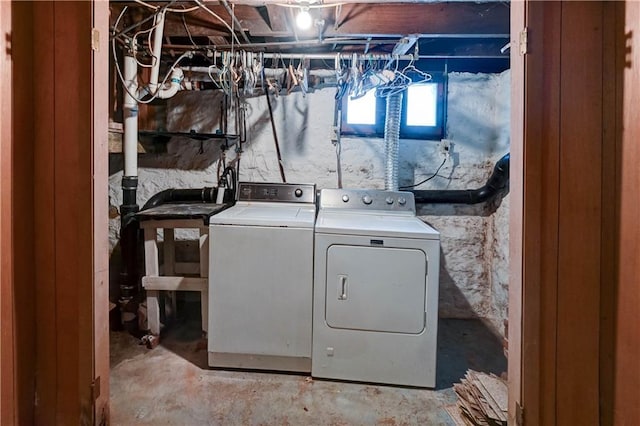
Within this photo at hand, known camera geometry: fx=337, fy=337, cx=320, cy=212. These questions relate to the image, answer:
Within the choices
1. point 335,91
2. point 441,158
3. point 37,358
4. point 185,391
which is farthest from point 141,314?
point 441,158

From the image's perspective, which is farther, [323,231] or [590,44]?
[323,231]

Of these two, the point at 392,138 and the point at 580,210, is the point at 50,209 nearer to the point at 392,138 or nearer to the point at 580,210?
the point at 580,210

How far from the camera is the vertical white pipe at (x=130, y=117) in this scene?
2.32 meters

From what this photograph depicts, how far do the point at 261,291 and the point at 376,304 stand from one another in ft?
2.19

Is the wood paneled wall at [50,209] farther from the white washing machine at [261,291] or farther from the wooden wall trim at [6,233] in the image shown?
the white washing machine at [261,291]

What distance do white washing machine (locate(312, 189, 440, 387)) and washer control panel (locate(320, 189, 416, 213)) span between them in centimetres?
59

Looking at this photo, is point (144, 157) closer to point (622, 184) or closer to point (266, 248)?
point (266, 248)

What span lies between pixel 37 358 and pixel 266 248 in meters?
1.14

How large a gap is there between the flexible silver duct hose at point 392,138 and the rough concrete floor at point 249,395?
131cm

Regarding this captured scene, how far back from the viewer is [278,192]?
2.60 m

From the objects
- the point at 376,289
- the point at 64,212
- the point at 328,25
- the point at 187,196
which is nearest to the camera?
the point at 64,212

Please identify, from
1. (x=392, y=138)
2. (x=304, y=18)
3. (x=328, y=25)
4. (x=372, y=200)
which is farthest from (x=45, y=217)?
(x=392, y=138)

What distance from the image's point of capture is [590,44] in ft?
2.80

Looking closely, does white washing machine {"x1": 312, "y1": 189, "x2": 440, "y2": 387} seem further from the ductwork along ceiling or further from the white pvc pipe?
the white pvc pipe
